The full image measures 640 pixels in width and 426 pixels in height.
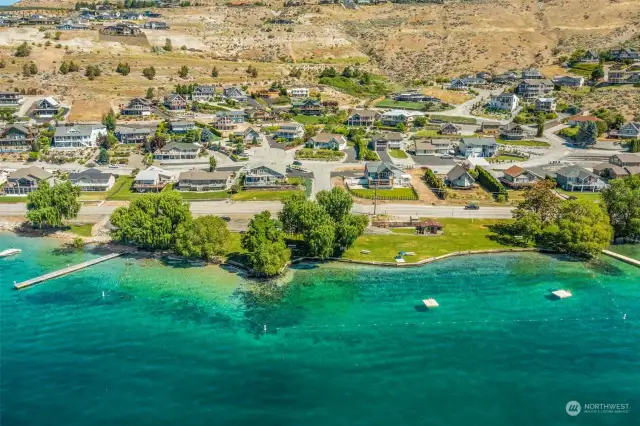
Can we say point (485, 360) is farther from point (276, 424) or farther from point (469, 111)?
point (469, 111)

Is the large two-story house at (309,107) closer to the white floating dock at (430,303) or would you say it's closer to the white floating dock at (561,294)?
the white floating dock at (430,303)

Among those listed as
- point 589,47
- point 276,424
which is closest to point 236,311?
point 276,424

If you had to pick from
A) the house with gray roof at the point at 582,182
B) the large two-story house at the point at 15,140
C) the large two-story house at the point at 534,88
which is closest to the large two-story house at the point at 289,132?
the large two-story house at the point at 15,140

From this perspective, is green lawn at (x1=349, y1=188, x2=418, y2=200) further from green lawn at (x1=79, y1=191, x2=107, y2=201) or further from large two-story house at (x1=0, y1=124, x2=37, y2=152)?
large two-story house at (x1=0, y1=124, x2=37, y2=152)

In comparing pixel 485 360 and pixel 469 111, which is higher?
pixel 469 111

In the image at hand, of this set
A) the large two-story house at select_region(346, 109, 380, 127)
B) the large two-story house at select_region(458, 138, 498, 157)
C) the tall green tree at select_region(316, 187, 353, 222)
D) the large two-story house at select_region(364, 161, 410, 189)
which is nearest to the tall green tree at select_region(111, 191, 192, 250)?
the tall green tree at select_region(316, 187, 353, 222)

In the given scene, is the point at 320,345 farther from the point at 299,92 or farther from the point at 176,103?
the point at 299,92
